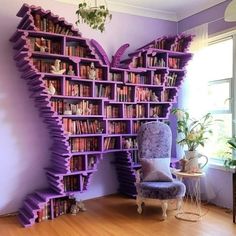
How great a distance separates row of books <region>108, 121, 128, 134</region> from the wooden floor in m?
1.03

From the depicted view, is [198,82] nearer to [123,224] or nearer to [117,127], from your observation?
[117,127]

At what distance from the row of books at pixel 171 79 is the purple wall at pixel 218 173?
78 cm

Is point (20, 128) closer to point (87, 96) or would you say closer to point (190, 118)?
point (87, 96)

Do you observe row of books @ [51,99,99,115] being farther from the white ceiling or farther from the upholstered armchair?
the white ceiling

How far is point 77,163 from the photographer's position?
12.8 feet

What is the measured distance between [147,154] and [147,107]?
759 mm

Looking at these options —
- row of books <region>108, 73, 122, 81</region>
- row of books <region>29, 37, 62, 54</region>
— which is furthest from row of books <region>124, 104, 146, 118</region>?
row of books <region>29, 37, 62, 54</region>

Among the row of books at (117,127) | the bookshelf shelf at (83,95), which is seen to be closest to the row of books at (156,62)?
the bookshelf shelf at (83,95)

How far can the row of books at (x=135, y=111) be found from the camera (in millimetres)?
4352

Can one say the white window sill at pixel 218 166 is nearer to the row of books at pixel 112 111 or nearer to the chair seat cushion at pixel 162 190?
the chair seat cushion at pixel 162 190

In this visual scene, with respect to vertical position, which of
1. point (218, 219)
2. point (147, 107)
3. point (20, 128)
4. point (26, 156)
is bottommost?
point (218, 219)

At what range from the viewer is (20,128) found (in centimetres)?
388

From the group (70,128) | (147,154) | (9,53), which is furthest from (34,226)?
(9,53)

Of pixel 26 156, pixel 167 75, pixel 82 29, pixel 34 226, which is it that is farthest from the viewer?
pixel 167 75
